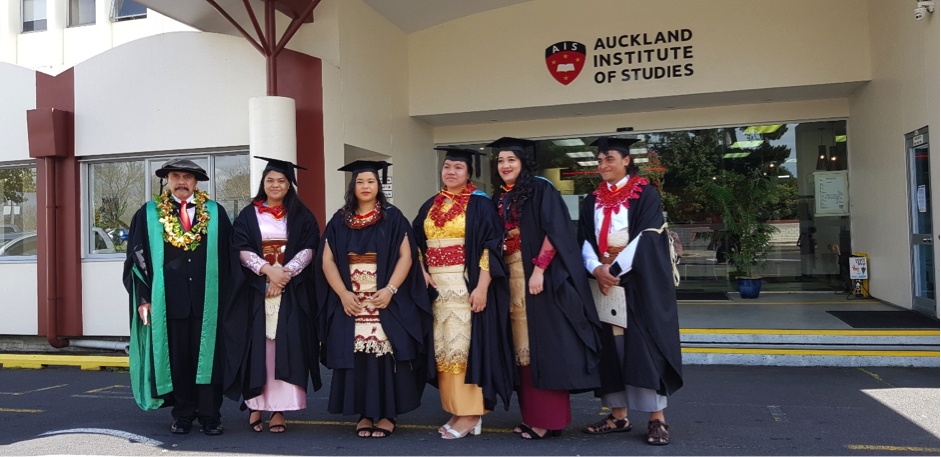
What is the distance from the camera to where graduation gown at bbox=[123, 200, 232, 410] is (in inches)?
203

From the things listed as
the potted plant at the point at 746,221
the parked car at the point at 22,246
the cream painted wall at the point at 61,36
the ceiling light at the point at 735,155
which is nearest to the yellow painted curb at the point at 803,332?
the potted plant at the point at 746,221

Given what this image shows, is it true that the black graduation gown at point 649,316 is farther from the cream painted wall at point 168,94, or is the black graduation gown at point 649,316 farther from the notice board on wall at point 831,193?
the notice board on wall at point 831,193

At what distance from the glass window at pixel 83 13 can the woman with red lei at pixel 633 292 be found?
55.4 feet

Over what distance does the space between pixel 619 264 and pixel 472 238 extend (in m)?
0.99

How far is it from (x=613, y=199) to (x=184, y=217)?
10.3 ft

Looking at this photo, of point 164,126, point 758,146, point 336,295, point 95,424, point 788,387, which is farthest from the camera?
point 758,146

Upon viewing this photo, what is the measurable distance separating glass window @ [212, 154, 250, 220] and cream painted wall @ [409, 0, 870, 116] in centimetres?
305

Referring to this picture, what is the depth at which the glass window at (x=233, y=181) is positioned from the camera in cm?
936

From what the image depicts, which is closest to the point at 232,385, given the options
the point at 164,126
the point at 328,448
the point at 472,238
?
the point at 328,448

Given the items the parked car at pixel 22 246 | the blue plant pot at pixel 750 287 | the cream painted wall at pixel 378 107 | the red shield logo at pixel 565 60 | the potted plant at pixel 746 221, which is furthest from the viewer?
the potted plant at pixel 746 221

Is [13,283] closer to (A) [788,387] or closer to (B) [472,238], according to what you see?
(B) [472,238]

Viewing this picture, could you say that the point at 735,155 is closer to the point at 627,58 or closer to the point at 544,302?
the point at 627,58

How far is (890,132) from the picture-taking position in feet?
30.5

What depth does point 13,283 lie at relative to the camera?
9.91 m
